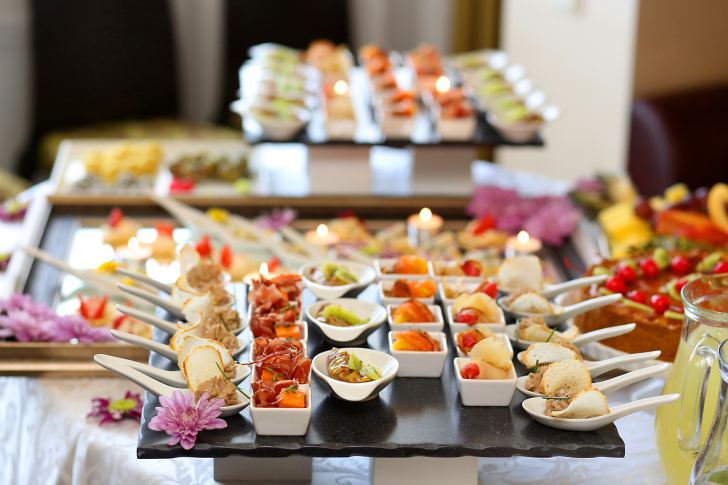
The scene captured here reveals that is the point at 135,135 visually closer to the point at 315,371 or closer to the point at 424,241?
the point at 424,241

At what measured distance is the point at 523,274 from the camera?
1.45 metres

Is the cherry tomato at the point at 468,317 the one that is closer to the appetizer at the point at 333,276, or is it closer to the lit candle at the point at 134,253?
the appetizer at the point at 333,276

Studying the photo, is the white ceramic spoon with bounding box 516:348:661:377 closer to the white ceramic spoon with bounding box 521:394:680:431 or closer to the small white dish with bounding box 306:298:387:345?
the white ceramic spoon with bounding box 521:394:680:431

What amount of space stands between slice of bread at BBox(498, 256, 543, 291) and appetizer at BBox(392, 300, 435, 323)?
0.67ft

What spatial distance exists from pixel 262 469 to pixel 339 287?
35cm

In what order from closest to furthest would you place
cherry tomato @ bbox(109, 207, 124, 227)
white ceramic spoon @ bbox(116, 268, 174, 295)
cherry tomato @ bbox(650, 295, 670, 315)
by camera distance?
white ceramic spoon @ bbox(116, 268, 174, 295) → cherry tomato @ bbox(650, 295, 670, 315) → cherry tomato @ bbox(109, 207, 124, 227)

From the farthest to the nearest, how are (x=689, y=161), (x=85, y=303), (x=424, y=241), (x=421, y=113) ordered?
(x=689, y=161) → (x=421, y=113) → (x=424, y=241) → (x=85, y=303)

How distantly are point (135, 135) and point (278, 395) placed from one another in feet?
11.6

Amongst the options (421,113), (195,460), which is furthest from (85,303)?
(421,113)

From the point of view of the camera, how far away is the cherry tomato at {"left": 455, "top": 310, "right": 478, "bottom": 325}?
131 cm

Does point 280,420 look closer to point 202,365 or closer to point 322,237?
point 202,365

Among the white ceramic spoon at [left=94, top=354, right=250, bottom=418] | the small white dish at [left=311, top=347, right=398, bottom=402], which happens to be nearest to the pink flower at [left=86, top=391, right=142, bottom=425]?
the white ceramic spoon at [left=94, top=354, right=250, bottom=418]

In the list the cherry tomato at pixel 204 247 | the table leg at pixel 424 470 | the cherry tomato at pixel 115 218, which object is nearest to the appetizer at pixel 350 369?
the table leg at pixel 424 470

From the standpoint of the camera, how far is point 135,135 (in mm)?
4293
